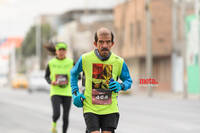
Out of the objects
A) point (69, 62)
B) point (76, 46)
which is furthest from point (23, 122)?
point (76, 46)

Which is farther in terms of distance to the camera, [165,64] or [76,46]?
[76,46]

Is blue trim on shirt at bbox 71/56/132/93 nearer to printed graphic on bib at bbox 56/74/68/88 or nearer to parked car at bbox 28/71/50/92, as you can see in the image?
printed graphic on bib at bbox 56/74/68/88

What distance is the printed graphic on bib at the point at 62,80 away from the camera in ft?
33.3

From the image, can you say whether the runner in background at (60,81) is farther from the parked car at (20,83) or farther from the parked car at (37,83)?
the parked car at (20,83)

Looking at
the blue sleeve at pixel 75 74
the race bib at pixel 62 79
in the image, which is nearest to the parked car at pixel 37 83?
the race bib at pixel 62 79

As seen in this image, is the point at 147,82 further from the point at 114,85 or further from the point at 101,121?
the point at 101,121

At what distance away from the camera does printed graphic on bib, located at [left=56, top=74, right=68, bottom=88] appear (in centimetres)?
1016

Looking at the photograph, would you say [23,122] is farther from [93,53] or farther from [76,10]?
[76,10]

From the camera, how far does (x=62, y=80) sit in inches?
403

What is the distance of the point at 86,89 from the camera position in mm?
6281

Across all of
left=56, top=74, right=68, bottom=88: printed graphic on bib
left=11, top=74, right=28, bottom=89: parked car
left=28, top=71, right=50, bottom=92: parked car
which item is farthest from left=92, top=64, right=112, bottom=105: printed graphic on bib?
left=11, top=74, right=28, bottom=89: parked car

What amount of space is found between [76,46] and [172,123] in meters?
51.0

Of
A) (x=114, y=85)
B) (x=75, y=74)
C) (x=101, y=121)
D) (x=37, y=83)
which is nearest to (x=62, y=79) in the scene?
(x=75, y=74)

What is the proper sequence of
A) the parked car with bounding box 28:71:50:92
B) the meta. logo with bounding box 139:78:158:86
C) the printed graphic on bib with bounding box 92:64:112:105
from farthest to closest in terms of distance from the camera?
the parked car with bounding box 28:71:50:92 → the printed graphic on bib with bounding box 92:64:112:105 → the meta. logo with bounding box 139:78:158:86
